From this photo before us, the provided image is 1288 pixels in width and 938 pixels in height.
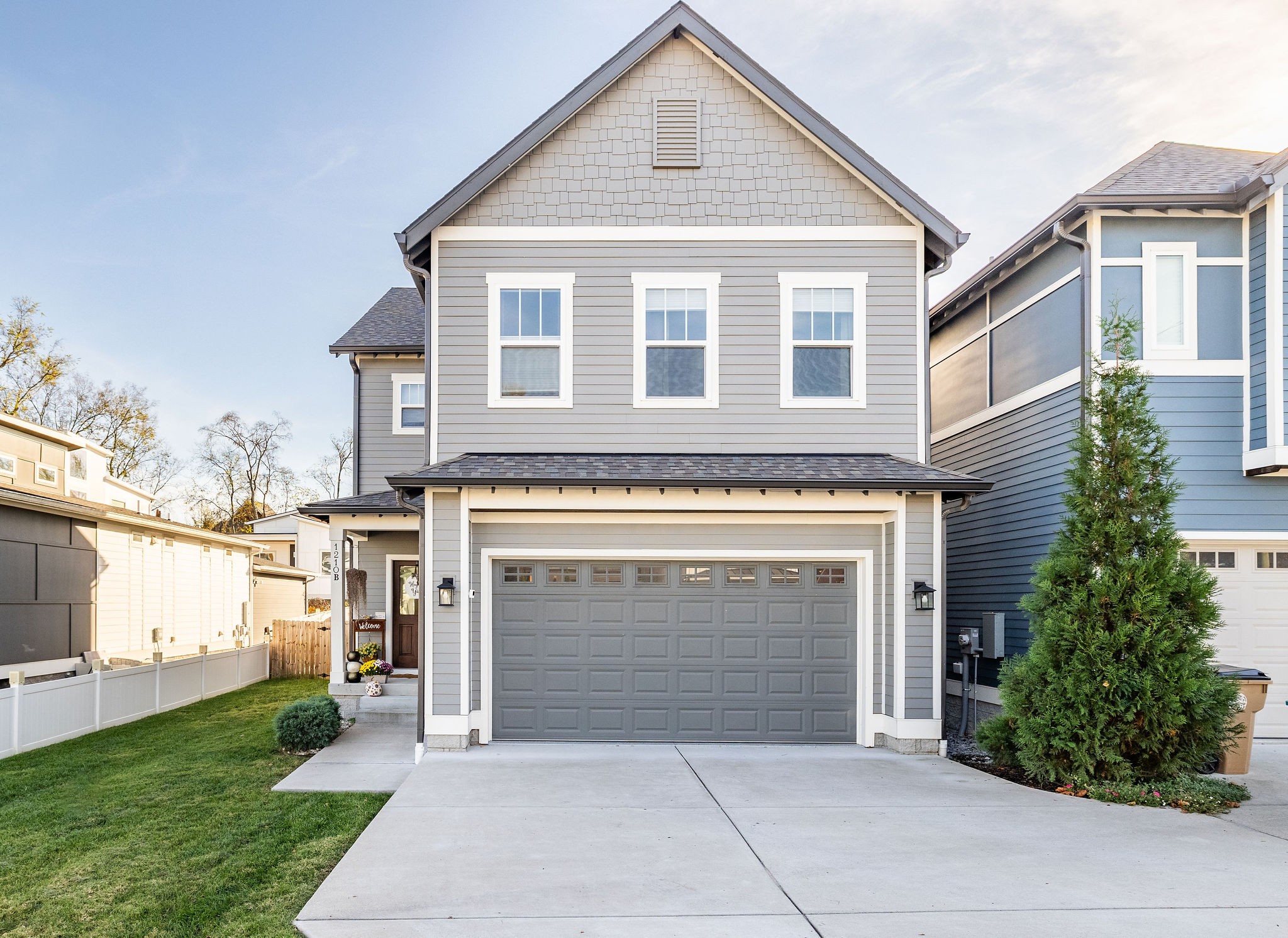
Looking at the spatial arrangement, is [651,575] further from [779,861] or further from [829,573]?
[779,861]

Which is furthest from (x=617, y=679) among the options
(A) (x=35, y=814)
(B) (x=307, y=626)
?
(B) (x=307, y=626)

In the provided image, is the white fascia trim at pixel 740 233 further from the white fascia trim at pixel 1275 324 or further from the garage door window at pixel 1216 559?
the garage door window at pixel 1216 559

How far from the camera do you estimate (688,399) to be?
32.8ft

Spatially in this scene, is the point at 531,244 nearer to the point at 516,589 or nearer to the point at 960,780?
the point at 516,589

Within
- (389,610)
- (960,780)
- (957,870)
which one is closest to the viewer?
(957,870)

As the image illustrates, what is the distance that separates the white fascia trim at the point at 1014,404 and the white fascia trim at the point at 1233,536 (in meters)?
2.16

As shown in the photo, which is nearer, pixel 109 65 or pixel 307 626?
pixel 307 626

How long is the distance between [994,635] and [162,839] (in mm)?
9225

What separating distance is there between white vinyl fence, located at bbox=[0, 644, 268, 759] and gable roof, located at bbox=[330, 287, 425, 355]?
5.93 meters

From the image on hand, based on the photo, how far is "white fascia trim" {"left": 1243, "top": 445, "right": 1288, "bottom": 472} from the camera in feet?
29.8

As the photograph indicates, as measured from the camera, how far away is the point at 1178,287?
31.8ft

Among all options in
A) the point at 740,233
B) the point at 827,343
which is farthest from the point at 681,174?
the point at 827,343

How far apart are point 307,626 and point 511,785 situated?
13266mm

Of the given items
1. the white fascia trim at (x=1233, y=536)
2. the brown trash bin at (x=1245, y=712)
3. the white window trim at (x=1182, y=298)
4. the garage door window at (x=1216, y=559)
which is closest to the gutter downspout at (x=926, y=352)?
the white window trim at (x=1182, y=298)
